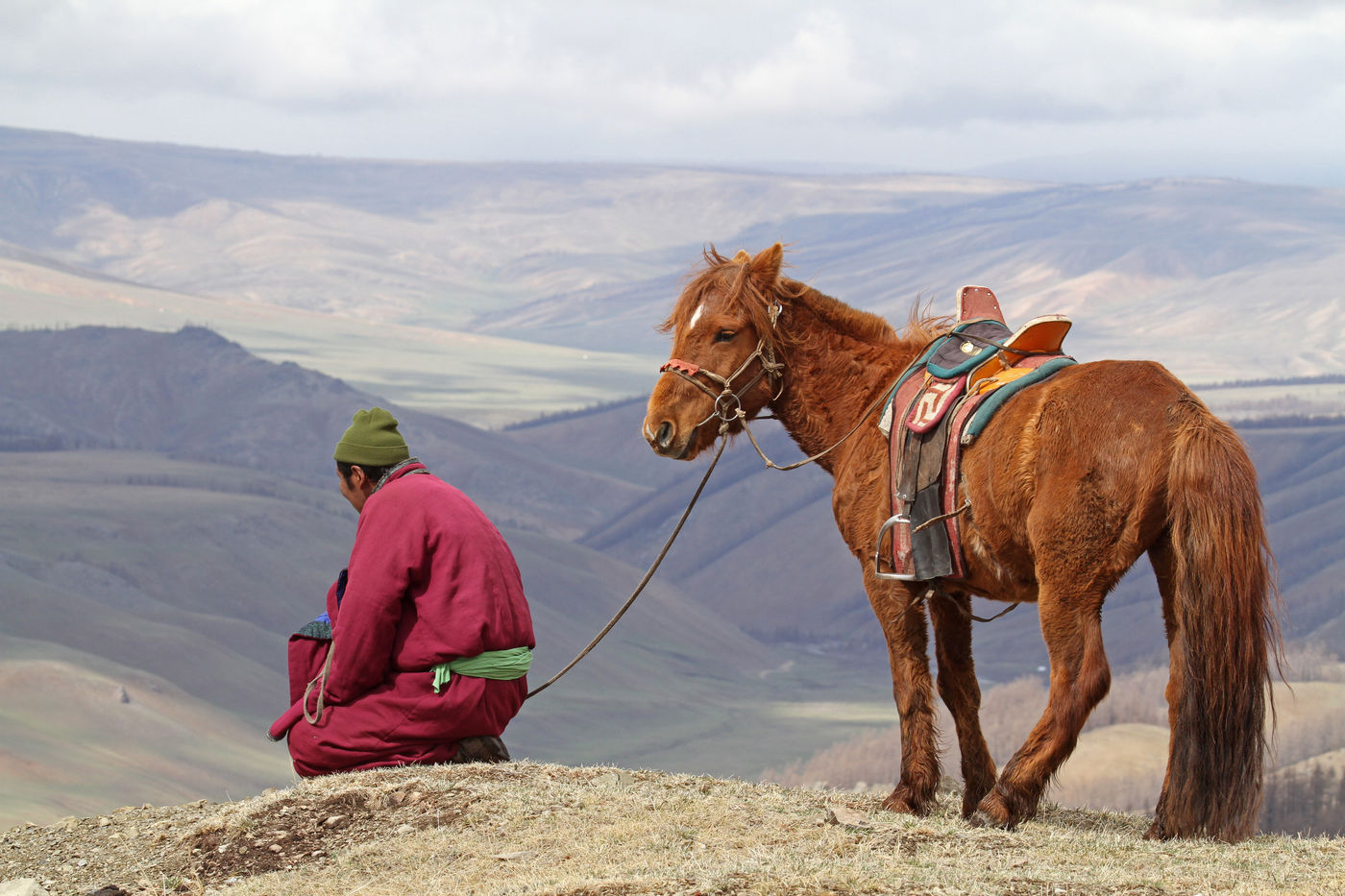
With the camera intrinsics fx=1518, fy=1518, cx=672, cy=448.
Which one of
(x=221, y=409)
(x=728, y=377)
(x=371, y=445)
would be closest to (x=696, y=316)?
(x=728, y=377)

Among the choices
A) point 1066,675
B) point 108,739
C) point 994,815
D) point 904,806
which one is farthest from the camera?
point 108,739

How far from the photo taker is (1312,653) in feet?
381

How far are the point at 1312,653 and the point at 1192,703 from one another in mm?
119538

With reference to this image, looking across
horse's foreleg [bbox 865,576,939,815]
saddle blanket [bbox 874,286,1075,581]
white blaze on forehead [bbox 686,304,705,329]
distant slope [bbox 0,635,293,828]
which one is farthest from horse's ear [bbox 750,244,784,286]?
distant slope [bbox 0,635,293,828]

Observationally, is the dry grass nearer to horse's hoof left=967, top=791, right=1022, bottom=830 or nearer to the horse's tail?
horse's hoof left=967, top=791, right=1022, bottom=830

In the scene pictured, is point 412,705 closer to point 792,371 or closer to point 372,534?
point 372,534

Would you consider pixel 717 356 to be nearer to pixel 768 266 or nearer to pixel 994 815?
pixel 768 266

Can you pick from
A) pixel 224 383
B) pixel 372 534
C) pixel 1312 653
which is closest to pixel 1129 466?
pixel 372 534

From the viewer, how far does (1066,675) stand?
720 cm

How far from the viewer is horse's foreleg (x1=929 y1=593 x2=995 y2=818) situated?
832 cm

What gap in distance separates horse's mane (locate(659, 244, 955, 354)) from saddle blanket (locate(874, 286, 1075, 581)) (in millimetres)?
634

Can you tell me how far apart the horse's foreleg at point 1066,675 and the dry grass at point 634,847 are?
395 mm

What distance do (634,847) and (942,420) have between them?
105 inches

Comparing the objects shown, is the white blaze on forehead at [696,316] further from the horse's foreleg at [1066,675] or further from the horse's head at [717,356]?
the horse's foreleg at [1066,675]
